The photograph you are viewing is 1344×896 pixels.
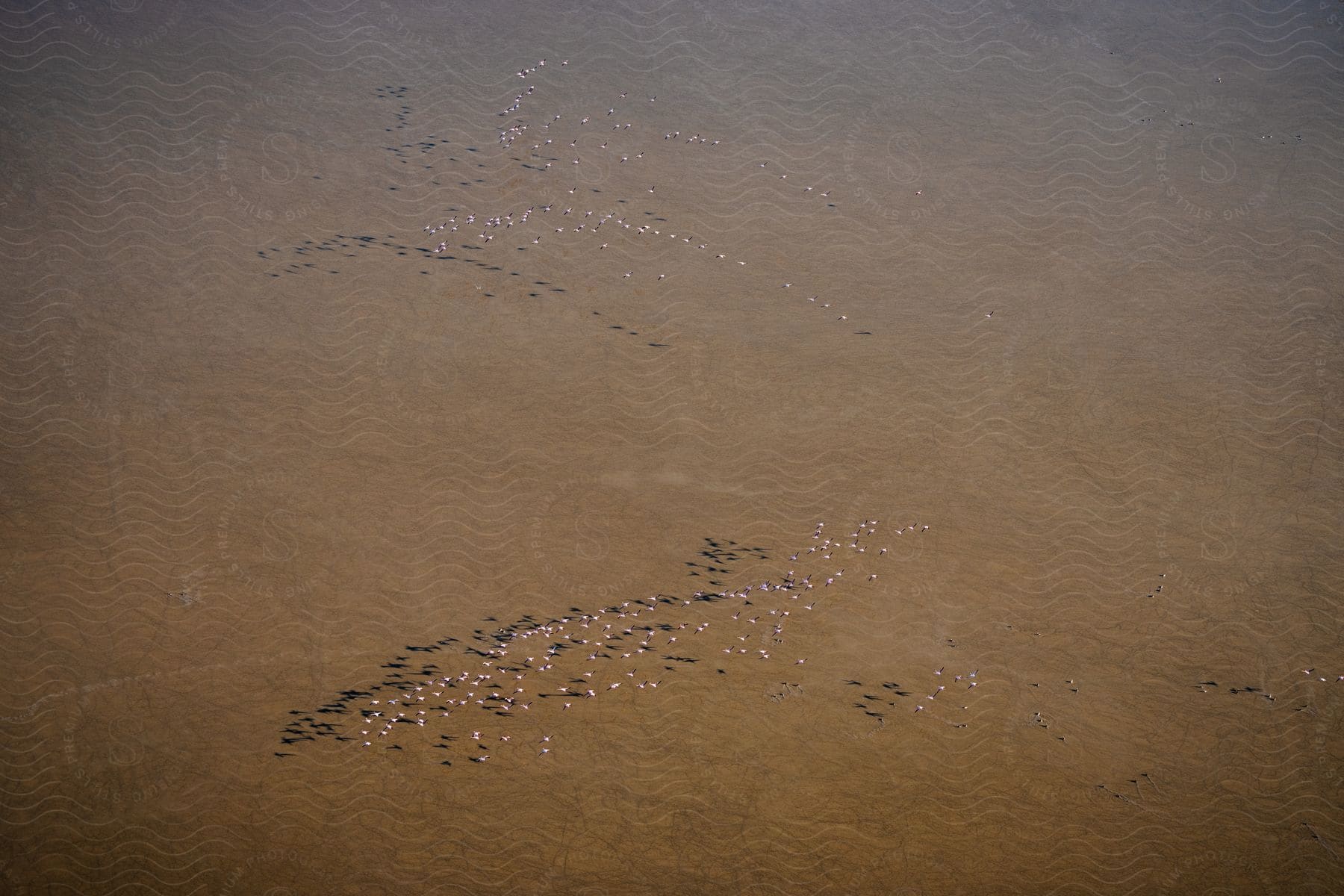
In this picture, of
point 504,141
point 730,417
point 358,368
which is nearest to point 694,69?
point 504,141

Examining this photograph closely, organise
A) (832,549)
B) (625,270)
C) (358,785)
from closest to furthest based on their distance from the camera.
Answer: (358,785) < (832,549) < (625,270)

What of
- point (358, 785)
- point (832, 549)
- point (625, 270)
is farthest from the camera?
point (625, 270)

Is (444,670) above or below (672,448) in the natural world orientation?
below

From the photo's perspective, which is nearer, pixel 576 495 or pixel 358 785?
pixel 358 785

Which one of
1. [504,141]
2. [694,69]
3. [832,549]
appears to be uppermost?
[694,69]

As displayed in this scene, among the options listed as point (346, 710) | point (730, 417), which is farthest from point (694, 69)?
point (346, 710)

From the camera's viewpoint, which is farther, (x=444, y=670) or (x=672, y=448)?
(x=672, y=448)

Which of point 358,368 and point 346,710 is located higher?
point 358,368

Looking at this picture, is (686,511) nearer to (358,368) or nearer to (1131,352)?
(358,368)
